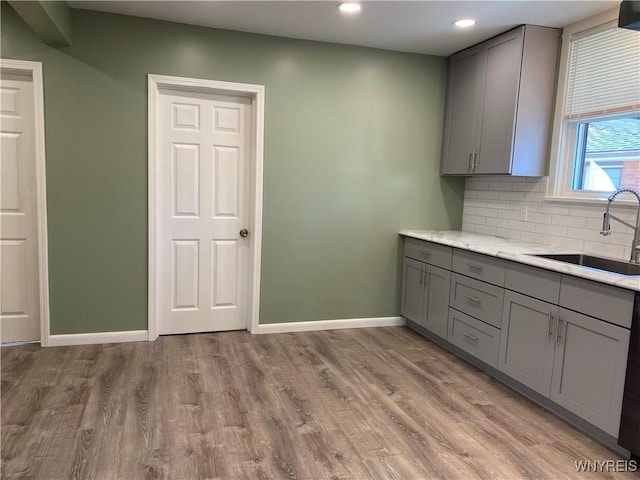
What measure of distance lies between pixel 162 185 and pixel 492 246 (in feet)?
8.52

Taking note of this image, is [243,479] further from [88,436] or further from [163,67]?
[163,67]

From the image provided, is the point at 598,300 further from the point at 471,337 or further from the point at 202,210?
the point at 202,210

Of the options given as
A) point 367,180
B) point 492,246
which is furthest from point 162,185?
point 492,246

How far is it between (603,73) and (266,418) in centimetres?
312

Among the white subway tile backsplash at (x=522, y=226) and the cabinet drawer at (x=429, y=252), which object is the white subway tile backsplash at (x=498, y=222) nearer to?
the white subway tile backsplash at (x=522, y=226)

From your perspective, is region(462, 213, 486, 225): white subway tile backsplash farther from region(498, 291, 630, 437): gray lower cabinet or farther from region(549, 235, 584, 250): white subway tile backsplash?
region(498, 291, 630, 437): gray lower cabinet

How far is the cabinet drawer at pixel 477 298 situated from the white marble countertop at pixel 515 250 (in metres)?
0.25

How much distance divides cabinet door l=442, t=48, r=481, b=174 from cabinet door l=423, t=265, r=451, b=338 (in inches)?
37.3

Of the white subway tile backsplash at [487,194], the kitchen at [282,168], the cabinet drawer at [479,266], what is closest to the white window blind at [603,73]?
the kitchen at [282,168]

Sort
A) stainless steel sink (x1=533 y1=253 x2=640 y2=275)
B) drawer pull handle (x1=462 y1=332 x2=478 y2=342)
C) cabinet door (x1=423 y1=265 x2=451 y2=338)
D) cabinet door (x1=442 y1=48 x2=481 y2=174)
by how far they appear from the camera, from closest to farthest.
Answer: stainless steel sink (x1=533 y1=253 x2=640 y2=275)
drawer pull handle (x1=462 y1=332 x2=478 y2=342)
cabinet door (x1=423 y1=265 x2=451 y2=338)
cabinet door (x1=442 y1=48 x2=481 y2=174)

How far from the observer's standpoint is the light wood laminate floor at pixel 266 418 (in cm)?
220

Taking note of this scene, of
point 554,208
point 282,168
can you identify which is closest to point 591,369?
point 554,208

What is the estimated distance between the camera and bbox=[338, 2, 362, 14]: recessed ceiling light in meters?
3.10

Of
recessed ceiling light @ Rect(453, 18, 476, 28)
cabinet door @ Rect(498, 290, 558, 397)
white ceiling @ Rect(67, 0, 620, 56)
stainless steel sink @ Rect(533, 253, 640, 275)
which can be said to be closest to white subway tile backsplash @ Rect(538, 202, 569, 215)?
stainless steel sink @ Rect(533, 253, 640, 275)
